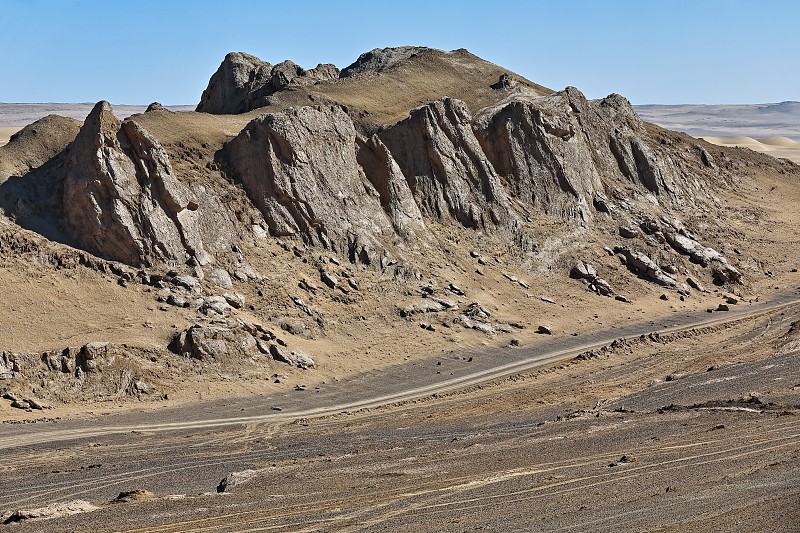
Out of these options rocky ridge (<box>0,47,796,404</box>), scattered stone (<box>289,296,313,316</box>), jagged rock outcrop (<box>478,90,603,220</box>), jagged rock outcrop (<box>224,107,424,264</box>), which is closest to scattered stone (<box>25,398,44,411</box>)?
rocky ridge (<box>0,47,796,404</box>)

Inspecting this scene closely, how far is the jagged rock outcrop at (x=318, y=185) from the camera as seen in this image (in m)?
54.7

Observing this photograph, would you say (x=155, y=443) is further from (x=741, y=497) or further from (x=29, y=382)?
(x=741, y=497)

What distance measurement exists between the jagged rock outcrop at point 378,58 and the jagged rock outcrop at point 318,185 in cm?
2953

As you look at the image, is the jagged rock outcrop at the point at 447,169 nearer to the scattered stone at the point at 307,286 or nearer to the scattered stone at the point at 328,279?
the scattered stone at the point at 328,279

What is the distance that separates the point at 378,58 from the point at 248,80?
55.1 ft

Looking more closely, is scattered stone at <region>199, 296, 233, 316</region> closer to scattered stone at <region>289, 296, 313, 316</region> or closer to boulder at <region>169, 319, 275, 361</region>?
boulder at <region>169, 319, 275, 361</region>

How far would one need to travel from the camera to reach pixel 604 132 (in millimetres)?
74250

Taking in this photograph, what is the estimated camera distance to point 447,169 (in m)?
62.2

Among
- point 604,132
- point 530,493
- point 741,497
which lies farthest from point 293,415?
point 604,132

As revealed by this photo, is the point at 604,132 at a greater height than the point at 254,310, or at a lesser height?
greater

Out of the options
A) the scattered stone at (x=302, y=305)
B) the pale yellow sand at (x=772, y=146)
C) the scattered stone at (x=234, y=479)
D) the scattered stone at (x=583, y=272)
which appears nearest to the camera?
the scattered stone at (x=234, y=479)

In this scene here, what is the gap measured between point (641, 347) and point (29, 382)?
27144mm

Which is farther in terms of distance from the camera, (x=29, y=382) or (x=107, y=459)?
(x=29, y=382)

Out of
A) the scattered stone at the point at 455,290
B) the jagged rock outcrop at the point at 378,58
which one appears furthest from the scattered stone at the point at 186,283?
the jagged rock outcrop at the point at 378,58
